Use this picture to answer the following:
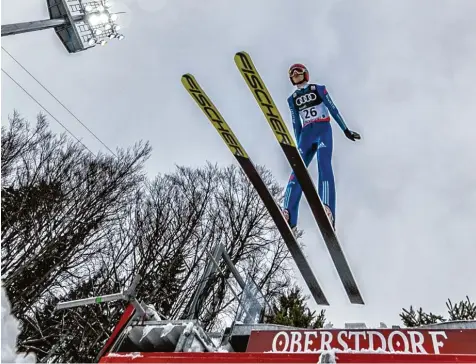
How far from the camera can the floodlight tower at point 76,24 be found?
6.85m

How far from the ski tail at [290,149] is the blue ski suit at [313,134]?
A: 304 mm

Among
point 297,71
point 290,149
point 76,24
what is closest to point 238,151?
point 290,149

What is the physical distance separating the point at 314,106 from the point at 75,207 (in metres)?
13.1

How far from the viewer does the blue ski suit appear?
19.6 ft

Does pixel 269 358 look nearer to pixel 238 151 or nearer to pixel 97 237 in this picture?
pixel 238 151

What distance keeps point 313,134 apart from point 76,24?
23.3 ft

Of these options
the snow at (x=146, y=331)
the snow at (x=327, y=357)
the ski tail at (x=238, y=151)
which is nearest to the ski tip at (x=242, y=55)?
the ski tail at (x=238, y=151)

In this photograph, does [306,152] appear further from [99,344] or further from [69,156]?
[69,156]

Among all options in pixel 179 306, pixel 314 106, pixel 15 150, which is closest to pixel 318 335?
pixel 314 106

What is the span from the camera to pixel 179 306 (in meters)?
13.6

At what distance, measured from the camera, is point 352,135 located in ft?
20.5

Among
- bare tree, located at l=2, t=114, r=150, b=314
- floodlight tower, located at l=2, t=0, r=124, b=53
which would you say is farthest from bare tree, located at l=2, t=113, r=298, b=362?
floodlight tower, located at l=2, t=0, r=124, b=53

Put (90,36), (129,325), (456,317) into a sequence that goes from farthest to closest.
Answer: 1. (90,36)
2. (456,317)
3. (129,325)

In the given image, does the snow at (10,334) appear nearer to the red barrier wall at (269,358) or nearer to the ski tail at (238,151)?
the red barrier wall at (269,358)
